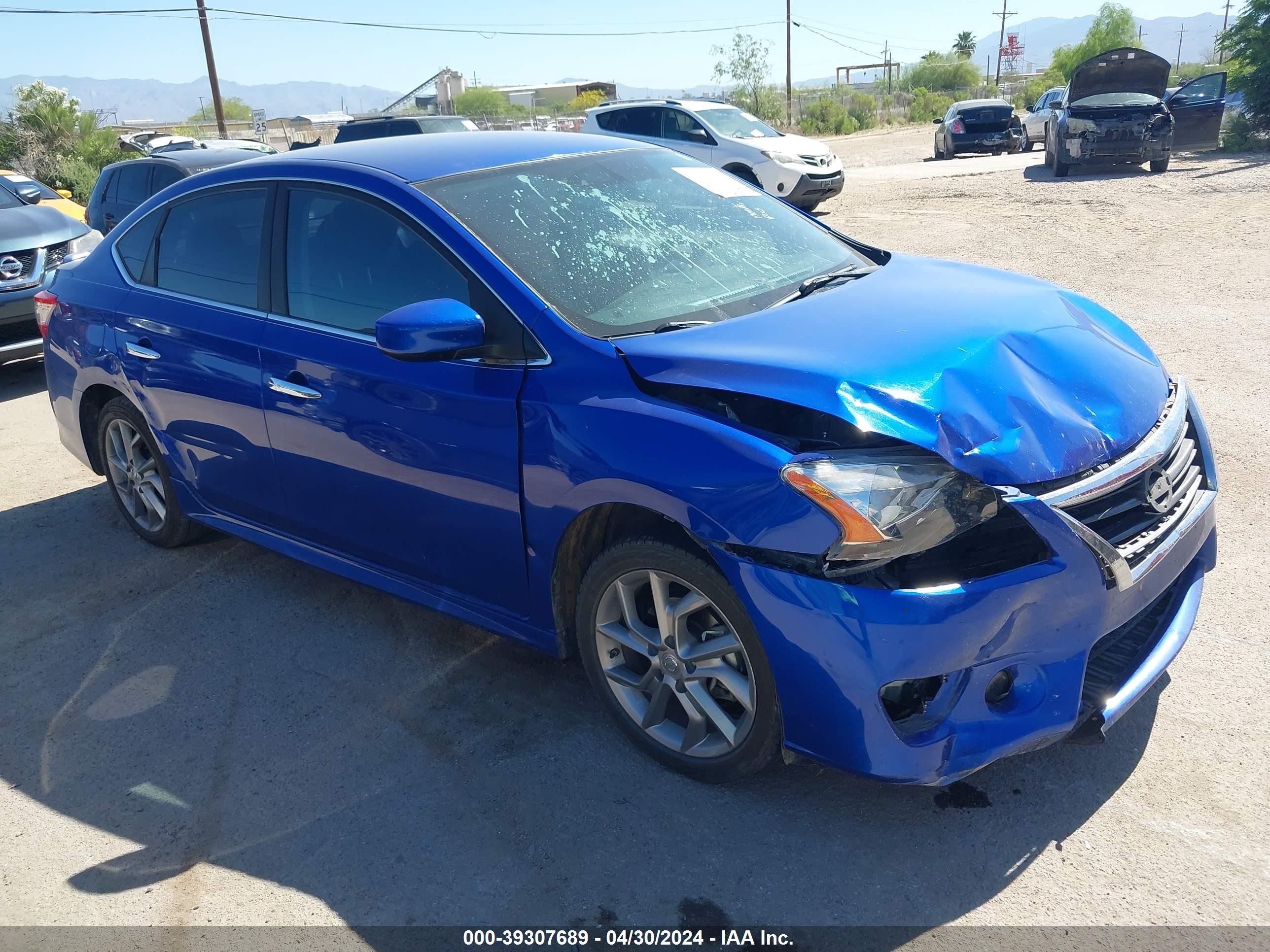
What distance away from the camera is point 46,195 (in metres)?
10.5

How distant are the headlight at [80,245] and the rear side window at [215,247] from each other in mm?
5167

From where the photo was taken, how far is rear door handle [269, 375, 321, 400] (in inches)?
145

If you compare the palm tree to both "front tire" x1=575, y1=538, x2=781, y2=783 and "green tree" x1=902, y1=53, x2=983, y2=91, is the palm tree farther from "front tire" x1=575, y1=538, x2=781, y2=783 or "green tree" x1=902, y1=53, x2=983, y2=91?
"front tire" x1=575, y1=538, x2=781, y2=783

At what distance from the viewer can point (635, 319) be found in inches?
126

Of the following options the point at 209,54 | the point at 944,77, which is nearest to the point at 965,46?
the point at 944,77

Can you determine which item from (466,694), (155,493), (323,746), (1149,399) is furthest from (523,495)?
(155,493)

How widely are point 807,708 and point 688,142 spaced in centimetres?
1429

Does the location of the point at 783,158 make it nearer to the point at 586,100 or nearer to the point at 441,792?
the point at 441,792

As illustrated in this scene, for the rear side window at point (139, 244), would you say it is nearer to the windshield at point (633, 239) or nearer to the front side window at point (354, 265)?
the front side window at point (354, 265)

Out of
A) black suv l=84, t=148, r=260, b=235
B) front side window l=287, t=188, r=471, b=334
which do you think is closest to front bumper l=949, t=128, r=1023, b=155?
black suv l=84, t=148, r=260, b=235

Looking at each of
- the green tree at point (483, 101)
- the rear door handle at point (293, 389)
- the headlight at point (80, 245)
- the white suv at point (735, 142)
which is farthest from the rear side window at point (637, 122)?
the green tree at point (483, 101)

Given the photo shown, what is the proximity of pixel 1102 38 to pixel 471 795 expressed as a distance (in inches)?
3692

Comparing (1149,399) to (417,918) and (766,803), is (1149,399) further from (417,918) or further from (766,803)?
(417,918)

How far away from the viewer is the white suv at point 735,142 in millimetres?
15000
